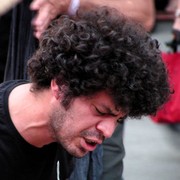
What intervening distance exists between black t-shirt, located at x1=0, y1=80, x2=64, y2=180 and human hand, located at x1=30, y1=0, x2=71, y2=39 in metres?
0.23

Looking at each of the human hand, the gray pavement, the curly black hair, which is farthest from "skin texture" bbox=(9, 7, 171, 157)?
the gray pavement

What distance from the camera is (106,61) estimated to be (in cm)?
176

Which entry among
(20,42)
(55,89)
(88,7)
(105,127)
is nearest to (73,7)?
(88,7)

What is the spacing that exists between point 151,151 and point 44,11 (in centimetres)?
202

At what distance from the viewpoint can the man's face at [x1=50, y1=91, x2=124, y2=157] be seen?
1.81 metres

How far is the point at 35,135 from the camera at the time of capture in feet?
6.26

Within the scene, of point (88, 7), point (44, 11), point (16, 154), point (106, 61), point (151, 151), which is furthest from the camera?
point (151, 151)

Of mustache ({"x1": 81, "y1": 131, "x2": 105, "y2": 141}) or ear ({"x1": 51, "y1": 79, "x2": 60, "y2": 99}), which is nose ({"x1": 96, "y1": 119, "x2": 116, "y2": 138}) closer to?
mustache ({"x1": 81, "y1": 131, "x2": 105, "y2": 141})

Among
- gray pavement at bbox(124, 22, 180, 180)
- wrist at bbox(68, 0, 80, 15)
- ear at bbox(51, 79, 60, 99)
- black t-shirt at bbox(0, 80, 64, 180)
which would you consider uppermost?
wrist at bbox(68, 0, 80, 15)

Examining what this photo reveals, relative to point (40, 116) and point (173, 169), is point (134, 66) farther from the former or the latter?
point (173, 169)

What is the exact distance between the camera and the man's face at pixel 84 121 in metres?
1.81

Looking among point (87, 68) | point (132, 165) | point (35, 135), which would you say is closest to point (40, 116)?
point (35, 135)

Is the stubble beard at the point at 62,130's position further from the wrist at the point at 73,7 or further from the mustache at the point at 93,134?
the wrist at the point at 73,7

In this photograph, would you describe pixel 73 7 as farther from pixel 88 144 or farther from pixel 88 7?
pixel 88 144
